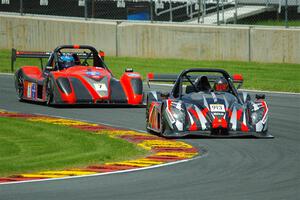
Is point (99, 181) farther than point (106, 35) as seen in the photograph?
No

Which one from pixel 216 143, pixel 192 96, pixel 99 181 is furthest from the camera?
pixel 192 96

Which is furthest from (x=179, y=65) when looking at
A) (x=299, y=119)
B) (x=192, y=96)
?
(x=192, y=96)

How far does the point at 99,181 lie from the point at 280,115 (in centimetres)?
968

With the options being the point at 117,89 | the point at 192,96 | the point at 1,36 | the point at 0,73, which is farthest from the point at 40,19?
the point at 192,96

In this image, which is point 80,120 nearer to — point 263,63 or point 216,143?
point 216,143

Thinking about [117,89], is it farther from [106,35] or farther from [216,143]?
[106,35]

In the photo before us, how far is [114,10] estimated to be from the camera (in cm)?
3844

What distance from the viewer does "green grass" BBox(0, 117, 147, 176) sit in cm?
1498

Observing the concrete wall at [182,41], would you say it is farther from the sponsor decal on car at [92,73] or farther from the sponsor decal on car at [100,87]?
the sponsor decal on car at [100,87]

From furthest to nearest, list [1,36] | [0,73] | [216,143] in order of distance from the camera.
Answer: [1,36]
[0,73]
[216,143]

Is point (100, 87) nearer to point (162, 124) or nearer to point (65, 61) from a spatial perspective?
point (65, 61)

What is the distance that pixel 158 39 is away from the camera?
117 ft

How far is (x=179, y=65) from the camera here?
1350 inches

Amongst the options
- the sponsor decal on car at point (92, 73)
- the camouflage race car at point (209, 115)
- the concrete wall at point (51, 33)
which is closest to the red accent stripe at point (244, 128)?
the camouflage race car at point (209, 115)
